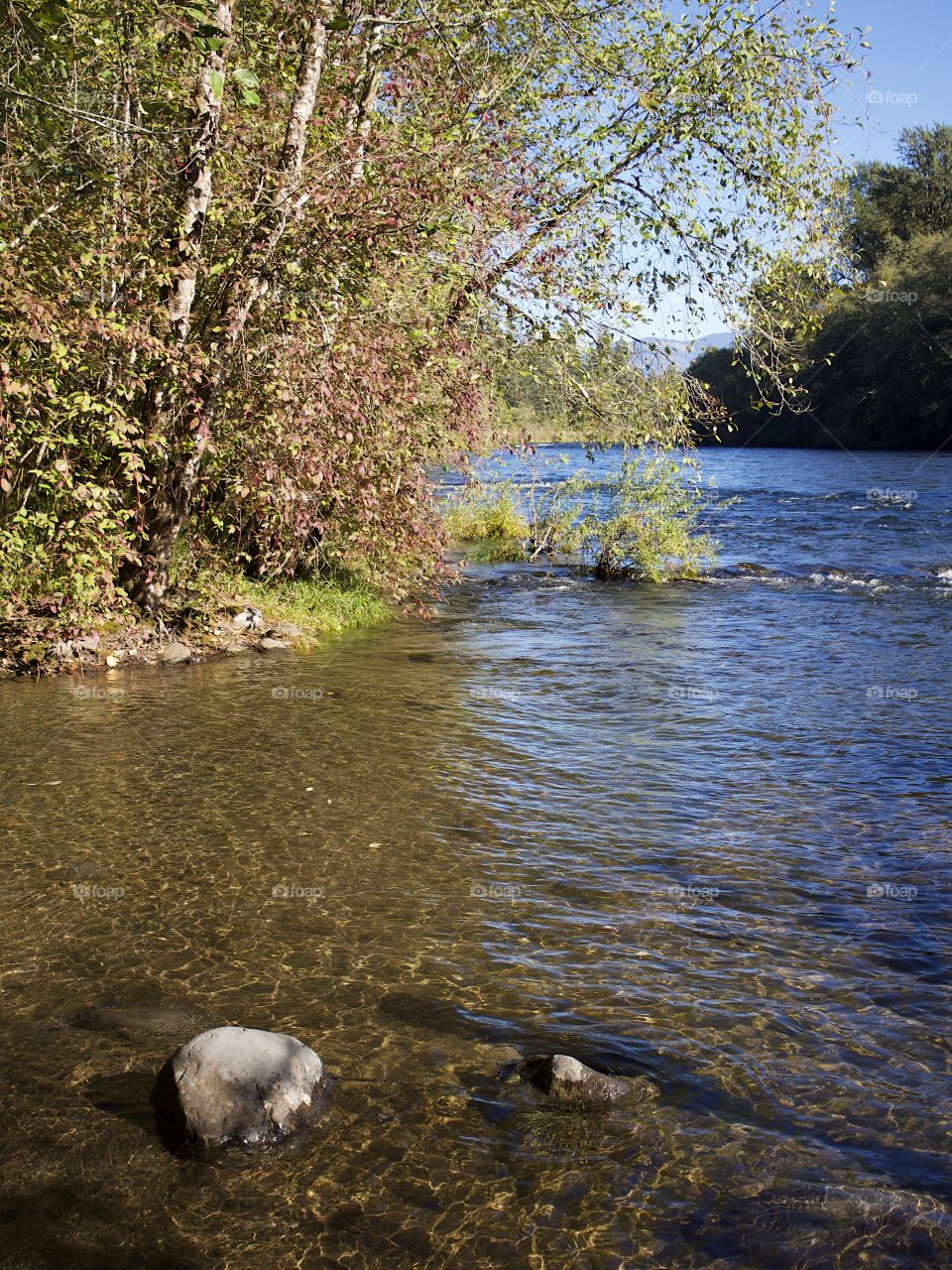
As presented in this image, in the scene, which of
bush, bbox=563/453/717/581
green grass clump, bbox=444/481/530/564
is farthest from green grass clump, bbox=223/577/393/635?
green grass clump, bbox=444/481/530/564

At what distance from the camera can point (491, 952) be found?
5766 mm

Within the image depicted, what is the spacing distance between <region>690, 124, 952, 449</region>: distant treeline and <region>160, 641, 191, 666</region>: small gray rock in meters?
43.6

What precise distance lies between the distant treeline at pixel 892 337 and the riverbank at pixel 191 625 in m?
40.5

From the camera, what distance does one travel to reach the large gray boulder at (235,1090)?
4.16 metres

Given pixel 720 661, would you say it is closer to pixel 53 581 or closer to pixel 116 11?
pixel 53 581

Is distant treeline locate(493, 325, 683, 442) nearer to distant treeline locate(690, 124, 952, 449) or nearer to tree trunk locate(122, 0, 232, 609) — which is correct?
tree trunk locate(122, 0, 232, 609)

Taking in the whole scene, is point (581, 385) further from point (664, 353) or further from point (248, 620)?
point (248, 620)

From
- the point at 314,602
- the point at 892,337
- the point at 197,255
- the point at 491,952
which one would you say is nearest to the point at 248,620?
the point at 314,602

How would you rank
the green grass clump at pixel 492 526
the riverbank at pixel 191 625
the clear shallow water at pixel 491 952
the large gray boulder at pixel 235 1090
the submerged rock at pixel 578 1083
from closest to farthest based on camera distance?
the clear shallow water at pixel 491 952, the large gray boulder at pixel 235 1090, the submerged rock at pixel 578 1083, the riverbank at pixel 191 625, the green grass clump at pixel 492 526

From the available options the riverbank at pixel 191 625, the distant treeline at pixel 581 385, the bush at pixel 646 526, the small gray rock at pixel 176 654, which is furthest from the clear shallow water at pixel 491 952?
the bush at pixel 646 526

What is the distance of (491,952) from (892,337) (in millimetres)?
65974

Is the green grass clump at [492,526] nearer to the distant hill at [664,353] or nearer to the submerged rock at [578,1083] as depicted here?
the distant hill at [664,353]

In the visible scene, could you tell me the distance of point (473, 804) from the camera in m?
8.12

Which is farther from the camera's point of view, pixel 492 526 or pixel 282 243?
pixel 492 526
